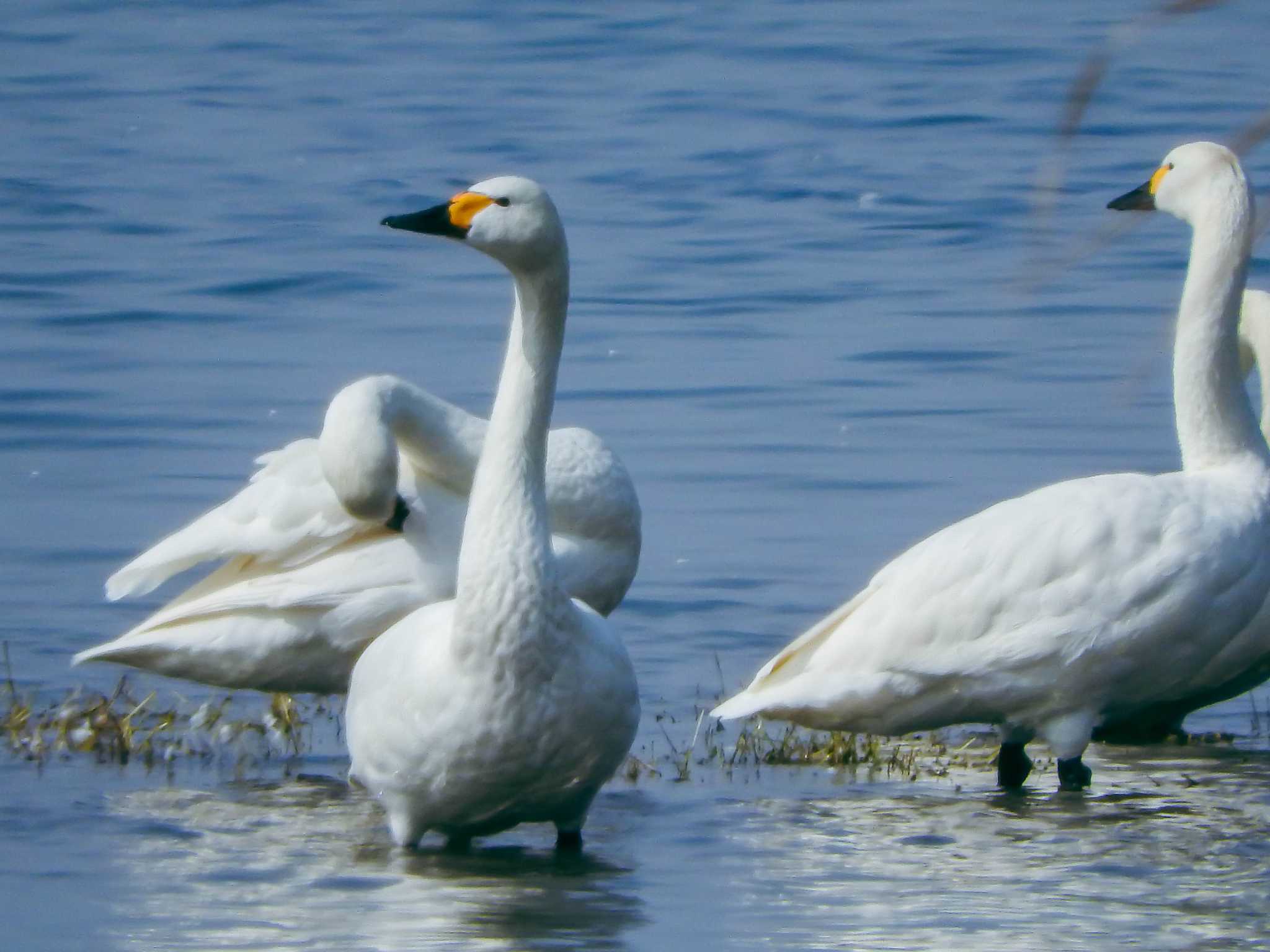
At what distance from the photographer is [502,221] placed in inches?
225

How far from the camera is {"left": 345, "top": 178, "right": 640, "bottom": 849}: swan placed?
554 cm

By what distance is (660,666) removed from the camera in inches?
346

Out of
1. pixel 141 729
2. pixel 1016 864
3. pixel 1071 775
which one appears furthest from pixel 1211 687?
pixel 141 729

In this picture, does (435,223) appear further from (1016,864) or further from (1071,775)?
(1071,775)

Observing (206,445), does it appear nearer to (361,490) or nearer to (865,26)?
(361,490)

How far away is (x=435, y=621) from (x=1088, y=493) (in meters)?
1.91

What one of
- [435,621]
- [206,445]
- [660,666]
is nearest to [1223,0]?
[435,621]

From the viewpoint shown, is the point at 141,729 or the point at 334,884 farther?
the point at 141,729

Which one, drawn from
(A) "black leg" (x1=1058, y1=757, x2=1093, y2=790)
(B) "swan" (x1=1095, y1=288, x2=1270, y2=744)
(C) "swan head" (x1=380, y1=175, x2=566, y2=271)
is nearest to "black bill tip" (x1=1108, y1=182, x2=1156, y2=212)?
(B) "swan" (x1=1095, y1=288, x2=1270, y2=744)

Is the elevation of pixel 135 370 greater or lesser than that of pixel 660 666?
greater

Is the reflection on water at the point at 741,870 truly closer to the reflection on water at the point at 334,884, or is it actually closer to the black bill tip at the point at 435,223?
the reflection on water at the point at 334,884

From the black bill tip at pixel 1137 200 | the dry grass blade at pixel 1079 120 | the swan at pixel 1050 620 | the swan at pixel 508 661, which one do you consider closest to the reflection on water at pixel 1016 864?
the swan at pixel 1050 620

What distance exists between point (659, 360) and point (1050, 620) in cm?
938

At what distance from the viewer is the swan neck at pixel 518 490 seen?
5578 mm
